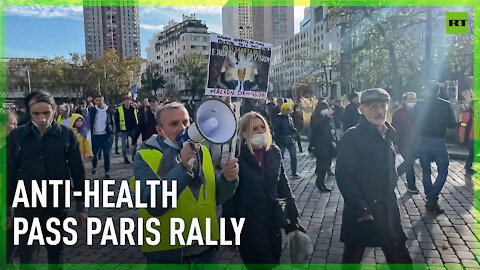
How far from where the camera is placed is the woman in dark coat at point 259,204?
3.06 m

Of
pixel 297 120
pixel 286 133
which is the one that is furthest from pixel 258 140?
pixel 297 120

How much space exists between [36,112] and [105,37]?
144m

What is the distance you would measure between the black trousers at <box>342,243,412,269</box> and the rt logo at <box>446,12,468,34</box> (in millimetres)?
3627

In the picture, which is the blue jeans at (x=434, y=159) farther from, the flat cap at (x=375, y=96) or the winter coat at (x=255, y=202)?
the winter coat at (x=255, y=202)

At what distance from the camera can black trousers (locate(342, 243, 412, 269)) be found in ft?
10.8

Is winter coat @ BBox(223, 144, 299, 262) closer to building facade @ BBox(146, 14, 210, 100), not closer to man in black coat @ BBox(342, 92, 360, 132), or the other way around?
man in black coat @ BBox(342, 92, 360, 132)

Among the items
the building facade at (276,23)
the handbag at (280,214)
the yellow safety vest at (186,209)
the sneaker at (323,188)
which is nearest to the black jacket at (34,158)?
the yellow safety vest at (186,209)

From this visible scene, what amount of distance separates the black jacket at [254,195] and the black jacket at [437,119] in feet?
12.5

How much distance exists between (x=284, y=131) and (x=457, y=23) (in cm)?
368

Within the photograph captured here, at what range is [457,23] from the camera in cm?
629

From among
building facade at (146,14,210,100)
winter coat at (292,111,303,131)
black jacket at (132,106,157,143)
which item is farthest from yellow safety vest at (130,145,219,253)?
building facade at (146,14,210,100)

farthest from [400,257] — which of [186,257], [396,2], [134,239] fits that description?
[396,2]

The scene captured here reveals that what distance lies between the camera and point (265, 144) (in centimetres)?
323

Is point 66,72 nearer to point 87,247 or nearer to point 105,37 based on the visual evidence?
point 87,247
